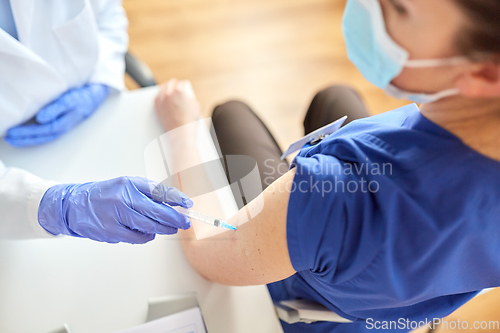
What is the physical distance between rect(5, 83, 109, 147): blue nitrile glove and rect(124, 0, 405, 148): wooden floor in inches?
35.1

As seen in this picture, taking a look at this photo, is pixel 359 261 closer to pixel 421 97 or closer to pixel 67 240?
pixel 421 97

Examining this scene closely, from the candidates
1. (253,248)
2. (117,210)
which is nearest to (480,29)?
(253,248)

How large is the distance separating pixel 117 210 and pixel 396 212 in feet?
1.60

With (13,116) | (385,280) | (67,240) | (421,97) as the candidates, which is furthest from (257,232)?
(13,116)

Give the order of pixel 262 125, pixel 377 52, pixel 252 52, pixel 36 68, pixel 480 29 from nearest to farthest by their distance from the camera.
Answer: pixel 480 29 < pixel 377 52 < pixel 36 68 < pixel 262 125 < pixel 252 52

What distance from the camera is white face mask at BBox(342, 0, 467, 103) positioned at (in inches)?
18.8

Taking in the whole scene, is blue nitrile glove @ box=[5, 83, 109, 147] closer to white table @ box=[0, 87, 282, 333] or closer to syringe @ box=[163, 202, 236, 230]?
white table @ box=[0, 87, 282, 333]

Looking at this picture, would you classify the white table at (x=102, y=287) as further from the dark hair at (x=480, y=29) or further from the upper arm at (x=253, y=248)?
the dark hair at (x=480, y=29)

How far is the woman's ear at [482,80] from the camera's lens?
43 centimetres

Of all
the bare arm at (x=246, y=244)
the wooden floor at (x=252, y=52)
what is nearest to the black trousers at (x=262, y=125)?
the bare arm at (x=246, y=244)

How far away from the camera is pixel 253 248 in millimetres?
577

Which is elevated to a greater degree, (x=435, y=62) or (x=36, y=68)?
(x=36, y=68)

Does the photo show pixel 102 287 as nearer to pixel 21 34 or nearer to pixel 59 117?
pixel 59 117

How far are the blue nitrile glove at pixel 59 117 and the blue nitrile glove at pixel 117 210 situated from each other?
204 millimetres
